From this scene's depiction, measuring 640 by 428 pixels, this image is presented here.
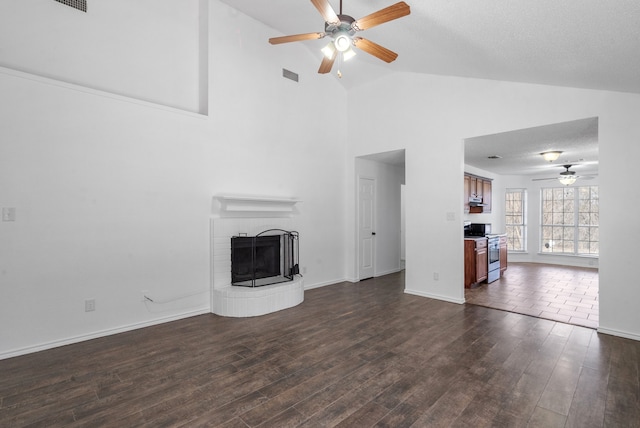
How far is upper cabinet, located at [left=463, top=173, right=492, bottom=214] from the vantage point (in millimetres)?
6632

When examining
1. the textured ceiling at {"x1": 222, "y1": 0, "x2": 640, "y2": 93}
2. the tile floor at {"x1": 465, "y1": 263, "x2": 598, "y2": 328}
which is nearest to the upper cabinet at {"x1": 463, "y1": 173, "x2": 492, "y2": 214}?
the tile floor at {"x1": 465, "y1": 263, "x2": 598, "y2": 328}

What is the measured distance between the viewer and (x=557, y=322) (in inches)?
153

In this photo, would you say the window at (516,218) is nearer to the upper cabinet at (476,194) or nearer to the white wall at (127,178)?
the upper cabinet at (476,194)

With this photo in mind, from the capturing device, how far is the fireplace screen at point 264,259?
4.49m

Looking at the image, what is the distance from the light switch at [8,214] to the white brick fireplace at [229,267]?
197 centimetres

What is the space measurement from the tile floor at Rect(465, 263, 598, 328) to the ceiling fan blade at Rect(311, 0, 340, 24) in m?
4.25

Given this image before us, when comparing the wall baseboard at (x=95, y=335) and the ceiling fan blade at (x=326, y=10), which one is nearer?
the ceiling fan blade at (x=326, y=10)

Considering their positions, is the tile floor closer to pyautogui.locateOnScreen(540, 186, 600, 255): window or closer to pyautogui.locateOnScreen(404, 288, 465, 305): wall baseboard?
pyautogui.locateOnScreen(404, 288, 465, 305): wall baseboard

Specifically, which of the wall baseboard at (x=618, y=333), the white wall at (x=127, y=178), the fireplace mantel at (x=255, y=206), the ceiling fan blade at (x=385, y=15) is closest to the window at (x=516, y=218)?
the wall baseboard at (x=618, y=333)

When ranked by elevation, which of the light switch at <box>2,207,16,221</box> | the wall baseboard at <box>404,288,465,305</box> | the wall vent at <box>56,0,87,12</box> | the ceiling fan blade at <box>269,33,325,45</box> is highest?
the wall vent at <box>56,0,87,12</box>

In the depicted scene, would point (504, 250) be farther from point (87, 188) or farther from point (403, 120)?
point (87, 188)

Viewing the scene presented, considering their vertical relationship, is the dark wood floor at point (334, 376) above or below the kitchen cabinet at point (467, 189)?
below

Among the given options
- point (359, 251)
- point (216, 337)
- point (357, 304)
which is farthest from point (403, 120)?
point (216, 337)

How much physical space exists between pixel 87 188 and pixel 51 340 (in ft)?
5.20
